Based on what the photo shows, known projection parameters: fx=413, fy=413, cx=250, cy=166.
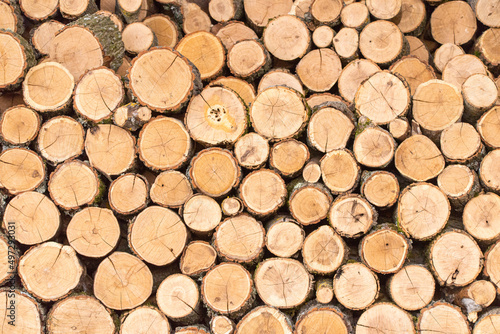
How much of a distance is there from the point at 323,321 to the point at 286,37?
2525 millimetres

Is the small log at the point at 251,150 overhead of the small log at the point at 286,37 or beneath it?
beneath

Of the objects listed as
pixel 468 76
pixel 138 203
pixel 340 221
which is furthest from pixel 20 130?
pixel 468 76

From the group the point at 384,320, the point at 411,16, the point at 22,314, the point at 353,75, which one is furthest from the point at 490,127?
the point at 22,314

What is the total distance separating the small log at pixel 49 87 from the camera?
3461mm

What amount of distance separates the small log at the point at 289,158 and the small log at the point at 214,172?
1.06 feet

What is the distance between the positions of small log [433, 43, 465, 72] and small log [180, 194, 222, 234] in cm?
269

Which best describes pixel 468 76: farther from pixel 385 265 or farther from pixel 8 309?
pixel 8 309

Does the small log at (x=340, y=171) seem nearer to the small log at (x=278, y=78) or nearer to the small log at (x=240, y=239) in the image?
the small log at (x=240, y=239)

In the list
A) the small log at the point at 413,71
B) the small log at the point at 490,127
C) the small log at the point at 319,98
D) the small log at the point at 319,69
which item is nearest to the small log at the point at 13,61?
the small log at the point at 319,69

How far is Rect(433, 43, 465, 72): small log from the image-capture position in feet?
13.6

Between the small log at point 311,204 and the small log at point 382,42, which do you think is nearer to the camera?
A: the small log at point 311,204

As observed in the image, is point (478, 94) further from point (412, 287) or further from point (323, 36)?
point (412, 287)

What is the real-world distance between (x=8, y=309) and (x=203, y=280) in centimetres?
149

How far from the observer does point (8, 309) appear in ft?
10.3
